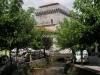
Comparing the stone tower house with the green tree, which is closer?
the green tree

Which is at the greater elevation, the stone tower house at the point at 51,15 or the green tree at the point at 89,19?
the stone tower house at the point at 51,15

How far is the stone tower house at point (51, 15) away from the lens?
236 feet

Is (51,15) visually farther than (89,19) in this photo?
Yes

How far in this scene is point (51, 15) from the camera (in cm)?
7338

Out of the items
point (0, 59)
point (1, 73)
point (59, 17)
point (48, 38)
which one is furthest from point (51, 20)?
point (1, 73)

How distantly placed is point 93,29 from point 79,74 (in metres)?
6.38

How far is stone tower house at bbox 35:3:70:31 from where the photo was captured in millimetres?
72000

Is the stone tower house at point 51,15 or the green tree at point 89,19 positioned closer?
the green tree at point 89,19

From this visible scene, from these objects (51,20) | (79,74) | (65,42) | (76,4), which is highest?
(51,20)

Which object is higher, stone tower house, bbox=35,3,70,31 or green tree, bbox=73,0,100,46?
stone tower house, bbox=35,3,70,31

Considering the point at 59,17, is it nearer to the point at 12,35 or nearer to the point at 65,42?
the point at 65,42

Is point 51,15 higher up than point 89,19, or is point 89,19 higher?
point 51,15

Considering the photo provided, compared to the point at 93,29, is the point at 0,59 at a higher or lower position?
lower

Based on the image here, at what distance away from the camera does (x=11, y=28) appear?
11594mm
